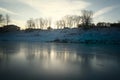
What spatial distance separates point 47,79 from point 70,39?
54.2 metres

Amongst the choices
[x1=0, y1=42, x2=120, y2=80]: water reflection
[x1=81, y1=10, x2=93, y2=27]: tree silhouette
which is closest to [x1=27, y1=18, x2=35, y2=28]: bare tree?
[x1=81, y1=10, x2=93, y2=27]: tree silhouette

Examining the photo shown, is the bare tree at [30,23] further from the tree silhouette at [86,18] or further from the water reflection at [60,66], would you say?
the water reflection at [60,66]

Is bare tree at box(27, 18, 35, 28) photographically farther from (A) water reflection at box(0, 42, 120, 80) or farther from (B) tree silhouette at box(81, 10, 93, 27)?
(A) water reflection at box(0, 42, 120, 80)

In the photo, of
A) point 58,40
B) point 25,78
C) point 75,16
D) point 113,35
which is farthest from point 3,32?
point 25,78

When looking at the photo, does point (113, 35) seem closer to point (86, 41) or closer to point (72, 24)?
point (86, 41)

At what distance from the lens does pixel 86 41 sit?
56.4 m

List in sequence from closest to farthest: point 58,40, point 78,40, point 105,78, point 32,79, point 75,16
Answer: point 32,79
point 105,78
point 78,40
point 58,40
point 75,16

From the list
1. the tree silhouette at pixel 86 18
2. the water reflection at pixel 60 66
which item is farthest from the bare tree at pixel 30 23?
the water reflection at pixel 60 66

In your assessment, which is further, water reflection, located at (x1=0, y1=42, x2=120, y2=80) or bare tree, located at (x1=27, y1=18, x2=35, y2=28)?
bare tree, located at (x1=27, y1=18, x2=35, y2=28)

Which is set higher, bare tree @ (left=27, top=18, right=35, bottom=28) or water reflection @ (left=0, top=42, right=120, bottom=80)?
bare tree @ (left=27, top=18, right=35, bottom=28)

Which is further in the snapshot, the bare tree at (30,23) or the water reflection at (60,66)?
the bare tree at (30,23)

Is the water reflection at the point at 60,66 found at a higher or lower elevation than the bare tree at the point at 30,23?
lower

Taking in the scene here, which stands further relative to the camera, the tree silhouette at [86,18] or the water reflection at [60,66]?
the tree silhouette at [86,18]

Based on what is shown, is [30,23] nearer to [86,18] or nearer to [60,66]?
[86,18]
